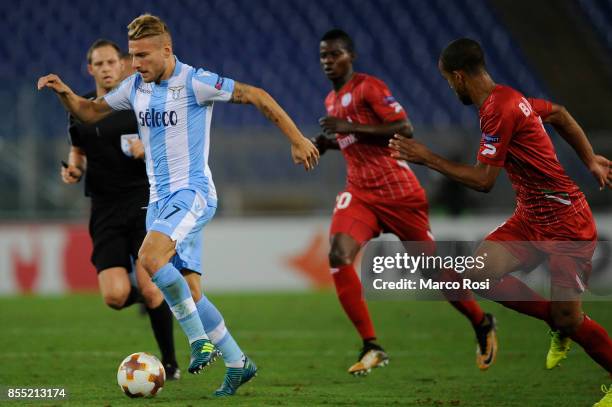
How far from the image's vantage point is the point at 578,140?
5.88 metres

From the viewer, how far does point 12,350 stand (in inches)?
318

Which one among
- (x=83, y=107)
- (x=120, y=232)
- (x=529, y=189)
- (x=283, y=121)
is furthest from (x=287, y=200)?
(x=283, y=121)

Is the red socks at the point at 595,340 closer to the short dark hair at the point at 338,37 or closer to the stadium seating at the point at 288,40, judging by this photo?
the short dark hair at the point at 338,37

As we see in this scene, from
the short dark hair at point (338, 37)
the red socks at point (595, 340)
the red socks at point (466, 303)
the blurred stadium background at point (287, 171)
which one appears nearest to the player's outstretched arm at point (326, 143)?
the short dark hair at point (338, 37)

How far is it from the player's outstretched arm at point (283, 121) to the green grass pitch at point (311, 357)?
132 centimetres

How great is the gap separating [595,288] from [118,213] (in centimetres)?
682

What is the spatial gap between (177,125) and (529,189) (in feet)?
6.68

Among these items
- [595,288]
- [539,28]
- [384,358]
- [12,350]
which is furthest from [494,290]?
[539,28]

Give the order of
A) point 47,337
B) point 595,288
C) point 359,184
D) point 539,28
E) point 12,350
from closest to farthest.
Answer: point 359,184
point 12,350
point 47,337
point 595,288
point 539,28

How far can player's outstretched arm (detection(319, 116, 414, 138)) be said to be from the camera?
22.9 ft

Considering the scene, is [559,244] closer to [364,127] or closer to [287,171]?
[364,127]

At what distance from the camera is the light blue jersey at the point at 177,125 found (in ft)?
18.9

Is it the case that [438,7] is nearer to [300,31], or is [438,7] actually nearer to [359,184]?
[300,31]

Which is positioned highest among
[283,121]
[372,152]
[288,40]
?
[288,40]
